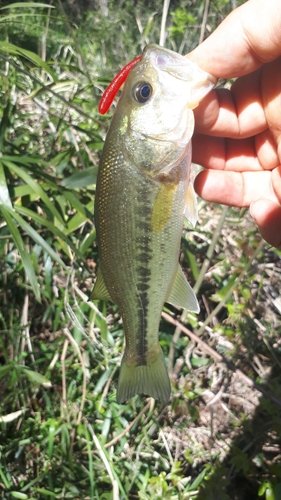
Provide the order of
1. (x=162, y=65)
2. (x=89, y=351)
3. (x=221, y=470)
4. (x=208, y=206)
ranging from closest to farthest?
1. (x=162, y=65)
2. (x=221, y=470)
3. (x=89, y=351)
4. (x=208, y=206)

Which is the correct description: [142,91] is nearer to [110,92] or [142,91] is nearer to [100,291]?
[110,92]

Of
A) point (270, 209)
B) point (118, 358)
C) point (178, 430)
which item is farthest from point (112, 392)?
point (270, 209)

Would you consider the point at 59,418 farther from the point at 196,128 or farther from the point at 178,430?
the point at 196,128

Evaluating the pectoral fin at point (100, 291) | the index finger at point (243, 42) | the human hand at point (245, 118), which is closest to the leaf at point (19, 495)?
the pectoral fin at point (100, 291)

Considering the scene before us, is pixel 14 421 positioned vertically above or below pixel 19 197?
below

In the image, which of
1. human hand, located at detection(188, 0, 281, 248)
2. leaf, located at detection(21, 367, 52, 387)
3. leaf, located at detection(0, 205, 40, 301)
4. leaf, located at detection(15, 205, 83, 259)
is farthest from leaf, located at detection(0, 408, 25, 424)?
human hand, located at detection(188, 0, 281, 248)

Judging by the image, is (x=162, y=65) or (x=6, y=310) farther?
(x=6, y=310)

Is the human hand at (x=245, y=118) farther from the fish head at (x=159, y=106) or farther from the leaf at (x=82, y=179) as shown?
the leaf at (x=82, y=179)
